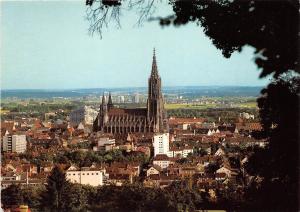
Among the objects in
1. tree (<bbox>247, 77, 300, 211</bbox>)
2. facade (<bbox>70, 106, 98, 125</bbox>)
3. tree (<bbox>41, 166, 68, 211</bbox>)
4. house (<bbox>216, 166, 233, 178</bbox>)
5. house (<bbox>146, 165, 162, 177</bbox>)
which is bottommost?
facade (<bbox>70, 106, 98, 125</bbox>)

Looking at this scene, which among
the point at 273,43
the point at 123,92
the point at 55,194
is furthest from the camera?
the point at 123,92

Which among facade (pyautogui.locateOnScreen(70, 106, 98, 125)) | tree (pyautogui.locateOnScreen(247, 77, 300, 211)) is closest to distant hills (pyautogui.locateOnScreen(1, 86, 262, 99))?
facade (pyautogui.locateOnScreen(70, 106, 98, 125))

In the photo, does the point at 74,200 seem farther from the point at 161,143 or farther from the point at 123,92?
the point at 123,92

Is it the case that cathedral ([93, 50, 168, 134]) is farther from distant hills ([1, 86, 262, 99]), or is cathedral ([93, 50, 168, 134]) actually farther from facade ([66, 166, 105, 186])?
distant hills ([1, 86, 262, 99])

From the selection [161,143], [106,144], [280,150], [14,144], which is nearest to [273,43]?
[280,150]

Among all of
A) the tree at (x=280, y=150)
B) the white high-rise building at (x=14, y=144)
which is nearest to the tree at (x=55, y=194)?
the tree at (x=280, y=150)

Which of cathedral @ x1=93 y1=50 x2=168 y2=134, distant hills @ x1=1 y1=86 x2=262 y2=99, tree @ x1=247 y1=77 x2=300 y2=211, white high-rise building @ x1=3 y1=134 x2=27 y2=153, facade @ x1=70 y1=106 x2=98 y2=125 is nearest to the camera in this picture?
tree @ x1=247 y1=77 x2=300 y2=211

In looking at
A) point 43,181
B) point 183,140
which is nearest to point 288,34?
point 43,181
